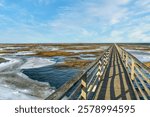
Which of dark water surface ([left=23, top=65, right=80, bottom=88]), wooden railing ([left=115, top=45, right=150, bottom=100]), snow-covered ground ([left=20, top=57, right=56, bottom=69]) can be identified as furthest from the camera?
snow-covered ground ([left=20, top=57, right=56, bottom=69])

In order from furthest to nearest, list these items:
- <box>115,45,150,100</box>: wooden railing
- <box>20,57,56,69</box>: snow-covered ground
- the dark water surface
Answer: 1. <box>20,57,56,69</box>: snow-covered ground
2. the dark water surface
3. <box>115,45,150,100</box>: wooden railing

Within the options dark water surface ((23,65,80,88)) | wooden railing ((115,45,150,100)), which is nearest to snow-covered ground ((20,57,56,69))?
dark water surface ((23,65,80,88))

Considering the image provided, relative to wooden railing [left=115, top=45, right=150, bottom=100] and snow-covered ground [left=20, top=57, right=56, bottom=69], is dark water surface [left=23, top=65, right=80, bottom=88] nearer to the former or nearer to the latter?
snow-covered ground [left=20, top=57, right=56, bottom=69]

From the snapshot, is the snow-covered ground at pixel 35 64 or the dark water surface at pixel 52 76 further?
the snow-covered ground at pixel 35 64

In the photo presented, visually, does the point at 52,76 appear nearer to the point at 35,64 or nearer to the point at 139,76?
the point at 35,64

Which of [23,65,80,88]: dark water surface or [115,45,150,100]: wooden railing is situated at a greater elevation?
[115,45,150,100]: wooden railing

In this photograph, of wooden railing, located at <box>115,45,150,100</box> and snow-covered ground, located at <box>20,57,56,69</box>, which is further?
snow-covered ground, located at <box>20,57,56,69</box>

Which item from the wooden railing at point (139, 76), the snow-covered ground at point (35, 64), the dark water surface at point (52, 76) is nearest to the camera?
the wooden railing at point (139, 76)

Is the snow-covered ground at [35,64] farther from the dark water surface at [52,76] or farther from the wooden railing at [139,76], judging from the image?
the wooden railing at [139,76]

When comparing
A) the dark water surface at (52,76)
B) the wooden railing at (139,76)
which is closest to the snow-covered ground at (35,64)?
the dark water surface at (52,76)

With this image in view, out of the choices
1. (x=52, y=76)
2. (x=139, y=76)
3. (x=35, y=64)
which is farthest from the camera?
(x=35, y=64)

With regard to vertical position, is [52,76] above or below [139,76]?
below

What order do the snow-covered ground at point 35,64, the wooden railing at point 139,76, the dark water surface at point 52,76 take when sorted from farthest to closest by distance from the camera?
the snow-covered ground at point 35,64 < the dark water surface at point 52,76 < the wooden railing at point 139,76

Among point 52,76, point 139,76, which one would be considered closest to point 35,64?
point 52,76
